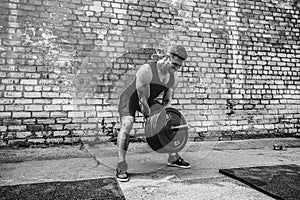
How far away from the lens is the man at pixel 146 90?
8.62 feet

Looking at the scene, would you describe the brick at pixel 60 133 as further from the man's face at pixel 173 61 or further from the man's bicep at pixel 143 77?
the man's face at pixel 173 61

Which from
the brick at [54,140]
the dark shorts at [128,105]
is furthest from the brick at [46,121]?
the dark shorts at [128,105]

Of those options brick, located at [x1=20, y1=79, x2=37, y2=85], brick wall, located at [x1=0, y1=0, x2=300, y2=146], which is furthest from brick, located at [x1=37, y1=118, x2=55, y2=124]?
brick, located at [x1=20, y1=79, x2=37, y2=85]

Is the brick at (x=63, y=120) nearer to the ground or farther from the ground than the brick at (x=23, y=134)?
farther from the ground

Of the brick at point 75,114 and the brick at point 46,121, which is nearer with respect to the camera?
the brick at point 46,121

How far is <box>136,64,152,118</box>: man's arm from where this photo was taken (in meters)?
2.64

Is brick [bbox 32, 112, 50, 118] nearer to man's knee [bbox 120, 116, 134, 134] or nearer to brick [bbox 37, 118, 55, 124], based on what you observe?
brick [bbox 37, 118, 55, 124]

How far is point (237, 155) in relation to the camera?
3.58m

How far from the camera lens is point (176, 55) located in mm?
2619

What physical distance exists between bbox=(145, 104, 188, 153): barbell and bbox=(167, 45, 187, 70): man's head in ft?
1.72

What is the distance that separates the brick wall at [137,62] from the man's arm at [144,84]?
151cm

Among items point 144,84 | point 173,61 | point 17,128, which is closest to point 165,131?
point 144,84

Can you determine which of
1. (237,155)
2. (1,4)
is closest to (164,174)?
(237,155)

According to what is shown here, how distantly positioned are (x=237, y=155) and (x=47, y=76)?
3.17m
